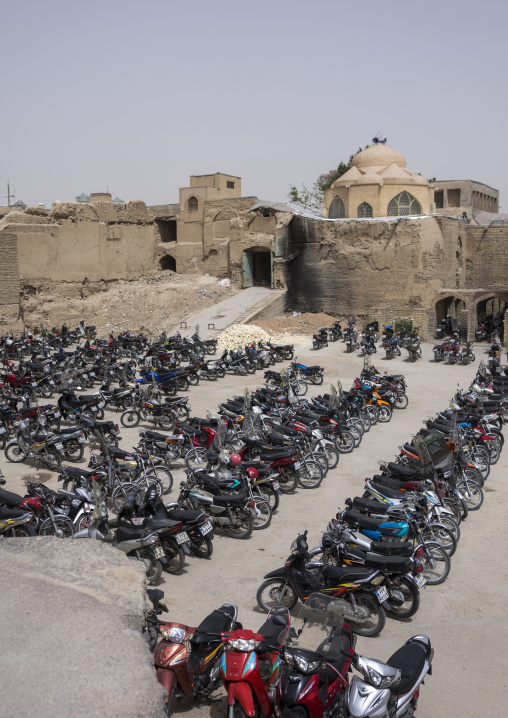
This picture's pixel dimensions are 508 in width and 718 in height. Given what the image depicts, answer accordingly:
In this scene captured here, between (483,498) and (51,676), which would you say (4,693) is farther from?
(483,498)

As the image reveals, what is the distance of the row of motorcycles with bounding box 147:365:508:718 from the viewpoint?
4.84 metres

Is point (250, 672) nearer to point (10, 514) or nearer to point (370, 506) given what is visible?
point (370, 506)

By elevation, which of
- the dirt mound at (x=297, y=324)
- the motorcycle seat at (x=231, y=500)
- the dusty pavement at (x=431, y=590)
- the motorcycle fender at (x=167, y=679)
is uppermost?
the dirt mound at (x=297, y=324)

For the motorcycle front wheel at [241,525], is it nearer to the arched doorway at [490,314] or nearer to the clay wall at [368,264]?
the clay wall at [368,264]

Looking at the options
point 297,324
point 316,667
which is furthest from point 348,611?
point 297,324

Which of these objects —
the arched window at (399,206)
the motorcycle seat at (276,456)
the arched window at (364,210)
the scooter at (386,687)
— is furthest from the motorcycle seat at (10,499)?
the arched window at (399,206)

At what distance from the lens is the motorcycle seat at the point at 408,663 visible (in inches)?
189

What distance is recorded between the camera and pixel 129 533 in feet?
24.5

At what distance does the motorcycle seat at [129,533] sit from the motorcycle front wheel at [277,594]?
146 centimetres

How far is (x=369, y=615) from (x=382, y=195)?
1035 inches

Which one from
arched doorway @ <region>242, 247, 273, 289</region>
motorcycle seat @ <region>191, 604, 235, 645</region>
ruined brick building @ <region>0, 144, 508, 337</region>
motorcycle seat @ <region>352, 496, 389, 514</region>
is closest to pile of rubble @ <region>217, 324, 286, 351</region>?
ruined brick building @ <region>0, 144, 508, 337</region>

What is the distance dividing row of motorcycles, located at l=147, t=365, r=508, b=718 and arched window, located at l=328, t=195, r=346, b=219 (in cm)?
2202

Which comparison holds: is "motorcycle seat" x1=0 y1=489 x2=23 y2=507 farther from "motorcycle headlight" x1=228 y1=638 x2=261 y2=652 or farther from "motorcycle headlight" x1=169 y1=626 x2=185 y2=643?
"motorcycle headlight" x1=228 y1=638 x2=261 y2=652

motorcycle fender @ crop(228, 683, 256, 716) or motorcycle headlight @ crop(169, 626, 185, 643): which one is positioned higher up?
motorcycle headlight @ crop(169, 626, 185, 643)
